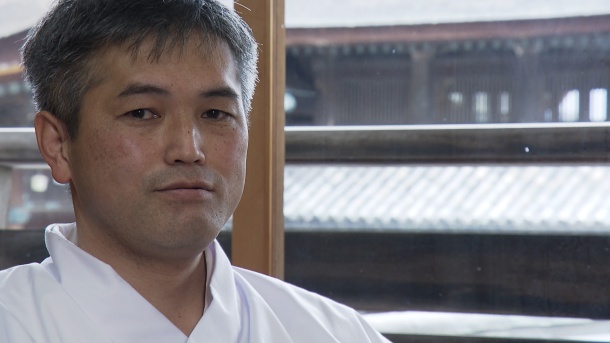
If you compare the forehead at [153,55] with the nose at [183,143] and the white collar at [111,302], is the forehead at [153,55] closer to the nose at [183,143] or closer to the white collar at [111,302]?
the nose at [183,143]

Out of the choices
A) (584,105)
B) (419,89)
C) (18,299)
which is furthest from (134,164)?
(584,105)

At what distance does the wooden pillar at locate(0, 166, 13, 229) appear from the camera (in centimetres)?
236

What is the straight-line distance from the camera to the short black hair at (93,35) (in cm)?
Answer: 118

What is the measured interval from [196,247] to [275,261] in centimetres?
95

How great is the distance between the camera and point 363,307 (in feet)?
7.16

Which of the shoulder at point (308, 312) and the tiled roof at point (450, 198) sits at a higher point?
the tiled roof at point (450, 198)

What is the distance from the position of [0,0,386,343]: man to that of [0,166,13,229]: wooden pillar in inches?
46.2

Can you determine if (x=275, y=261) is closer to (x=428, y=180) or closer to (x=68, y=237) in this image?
(x=428, y=180)

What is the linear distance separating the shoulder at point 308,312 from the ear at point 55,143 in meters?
0.35

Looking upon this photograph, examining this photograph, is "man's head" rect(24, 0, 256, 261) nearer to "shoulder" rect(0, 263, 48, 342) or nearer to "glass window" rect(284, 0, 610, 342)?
"shoulder" rect(0, 263, 48, 342)

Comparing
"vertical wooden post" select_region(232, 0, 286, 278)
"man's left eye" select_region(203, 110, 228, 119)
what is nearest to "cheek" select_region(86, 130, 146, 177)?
"man's left eye" select_region(203, 110, 228, 119)

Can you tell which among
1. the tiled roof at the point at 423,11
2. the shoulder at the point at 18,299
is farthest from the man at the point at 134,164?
the tiled roof at the point at 423,11

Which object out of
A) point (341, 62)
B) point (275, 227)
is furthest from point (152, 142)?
point (341, 62)

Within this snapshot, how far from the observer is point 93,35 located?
1.18m
